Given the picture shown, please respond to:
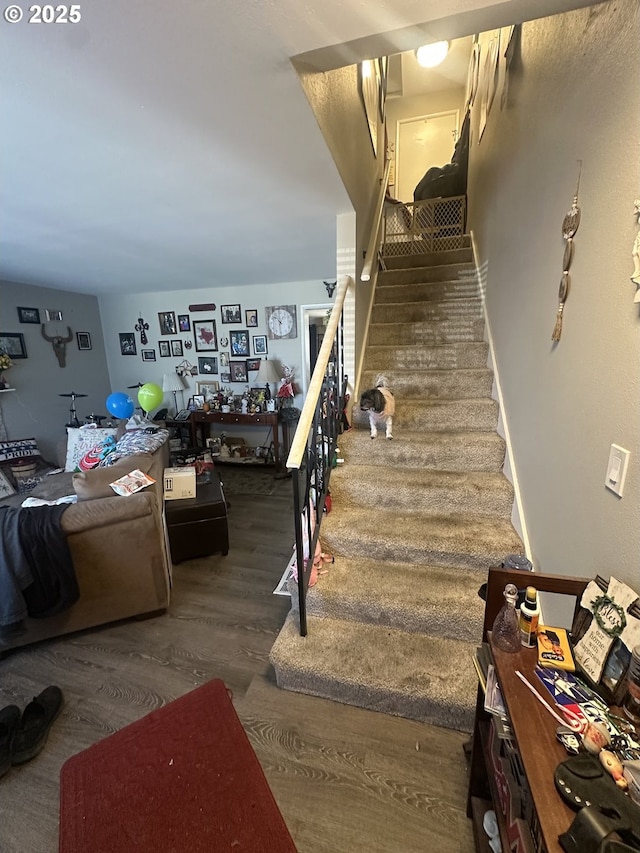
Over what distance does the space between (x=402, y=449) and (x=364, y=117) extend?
7.66ft

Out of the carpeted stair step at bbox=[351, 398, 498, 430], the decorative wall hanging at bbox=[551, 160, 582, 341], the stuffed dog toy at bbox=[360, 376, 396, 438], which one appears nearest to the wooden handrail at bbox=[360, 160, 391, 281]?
the stuffed dog toy at bbox=[360, 376, 396, 438]

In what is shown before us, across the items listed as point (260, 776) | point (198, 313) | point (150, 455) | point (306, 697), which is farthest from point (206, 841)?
point (198, 313)

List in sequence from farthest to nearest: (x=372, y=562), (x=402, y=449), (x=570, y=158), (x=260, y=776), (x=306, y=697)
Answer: (x=402, y=449)
(x=372, y=562)
(x=306, y=697)
(x=570, y=158)
(x=260, y=776)

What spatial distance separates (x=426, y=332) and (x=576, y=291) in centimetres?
167

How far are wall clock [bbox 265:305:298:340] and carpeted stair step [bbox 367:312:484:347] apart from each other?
1569mm

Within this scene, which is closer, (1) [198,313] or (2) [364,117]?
(2) [364,117]

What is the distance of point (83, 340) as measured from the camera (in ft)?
15.1

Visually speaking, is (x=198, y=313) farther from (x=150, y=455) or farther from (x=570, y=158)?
(x=570, y=158)

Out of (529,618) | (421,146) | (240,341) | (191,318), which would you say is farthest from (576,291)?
(421,146)

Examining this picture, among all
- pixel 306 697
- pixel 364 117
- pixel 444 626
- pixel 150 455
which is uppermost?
pixel 364 117

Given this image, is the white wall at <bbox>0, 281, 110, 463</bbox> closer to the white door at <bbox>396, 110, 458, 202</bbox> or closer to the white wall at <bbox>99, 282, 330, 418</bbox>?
the white wall at <bbox>99, 282, 330, 418</bbox>

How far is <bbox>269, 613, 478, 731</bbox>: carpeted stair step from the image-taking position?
4.44ft

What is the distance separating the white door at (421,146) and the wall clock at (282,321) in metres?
2.49

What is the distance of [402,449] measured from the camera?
215 cm
